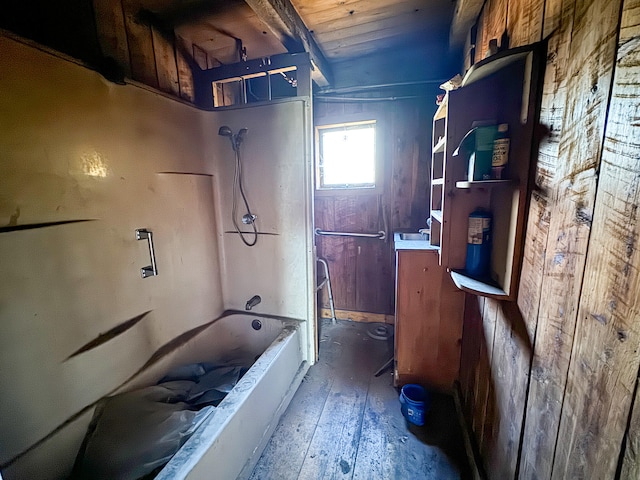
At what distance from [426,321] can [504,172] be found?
1067mm

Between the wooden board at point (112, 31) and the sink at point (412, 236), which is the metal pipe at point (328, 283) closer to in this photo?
the sink at point (412, 236)

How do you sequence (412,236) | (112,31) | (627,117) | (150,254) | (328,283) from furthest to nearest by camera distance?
(328,283), (412,236), (150,254), (112,31), (627,117)

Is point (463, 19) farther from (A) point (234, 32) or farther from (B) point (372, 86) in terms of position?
(A) point (234, 32)

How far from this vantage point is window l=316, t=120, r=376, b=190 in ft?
8.11

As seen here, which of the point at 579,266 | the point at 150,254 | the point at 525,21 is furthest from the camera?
the point at 150,254

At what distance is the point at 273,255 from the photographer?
6.65 feet

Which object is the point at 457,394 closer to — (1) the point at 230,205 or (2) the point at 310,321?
(2) the point at 310,321

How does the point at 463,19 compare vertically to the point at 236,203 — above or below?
above

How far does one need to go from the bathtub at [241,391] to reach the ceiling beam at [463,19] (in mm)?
2188

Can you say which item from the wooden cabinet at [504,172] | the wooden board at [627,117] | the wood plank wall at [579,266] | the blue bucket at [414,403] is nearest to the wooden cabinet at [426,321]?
the blue bucket at [414,403]

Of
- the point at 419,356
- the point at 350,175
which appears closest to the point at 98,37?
the point at 350,175

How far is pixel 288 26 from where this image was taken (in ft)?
4.97

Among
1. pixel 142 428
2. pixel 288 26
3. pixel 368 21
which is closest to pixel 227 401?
pixel 142 428

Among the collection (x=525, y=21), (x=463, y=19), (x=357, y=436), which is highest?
(x=463, y=19)
